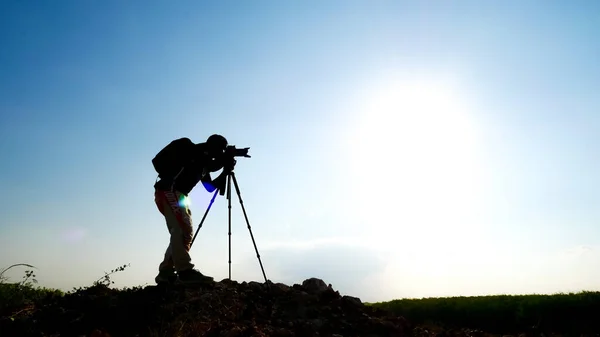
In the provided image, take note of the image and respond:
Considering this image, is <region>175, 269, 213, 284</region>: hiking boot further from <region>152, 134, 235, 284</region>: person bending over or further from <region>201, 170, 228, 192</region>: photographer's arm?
<region>201, 170, 228, 192</region>: photographer's arm

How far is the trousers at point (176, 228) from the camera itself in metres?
8.75

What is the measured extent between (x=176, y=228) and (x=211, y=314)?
2.18 meters

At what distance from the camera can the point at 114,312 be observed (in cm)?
735

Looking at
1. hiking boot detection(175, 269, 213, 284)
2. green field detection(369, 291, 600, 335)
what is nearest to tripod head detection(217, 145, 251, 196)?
hiking boot detection(175, 269, 213, 284)

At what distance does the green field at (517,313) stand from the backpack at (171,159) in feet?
21.6

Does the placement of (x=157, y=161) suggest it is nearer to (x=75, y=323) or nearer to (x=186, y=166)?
(x=186, y=166)

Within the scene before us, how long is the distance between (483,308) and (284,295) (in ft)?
15.3

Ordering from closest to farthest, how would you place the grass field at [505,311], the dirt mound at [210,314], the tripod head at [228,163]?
the dirt mound at [210,314], the grass field at [505,311], the tripod head at [228,163]

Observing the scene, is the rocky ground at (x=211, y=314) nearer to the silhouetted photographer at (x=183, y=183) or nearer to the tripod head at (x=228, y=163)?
the silhouetted photographer at (x=183, y=183)

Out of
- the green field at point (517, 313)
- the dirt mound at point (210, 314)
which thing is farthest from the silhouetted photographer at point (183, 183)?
the green field at point (517, 313)

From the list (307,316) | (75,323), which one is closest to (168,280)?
(75,323)

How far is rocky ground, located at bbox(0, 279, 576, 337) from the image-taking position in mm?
6398

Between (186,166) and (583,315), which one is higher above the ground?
(186,166)

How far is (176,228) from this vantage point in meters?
8.77
